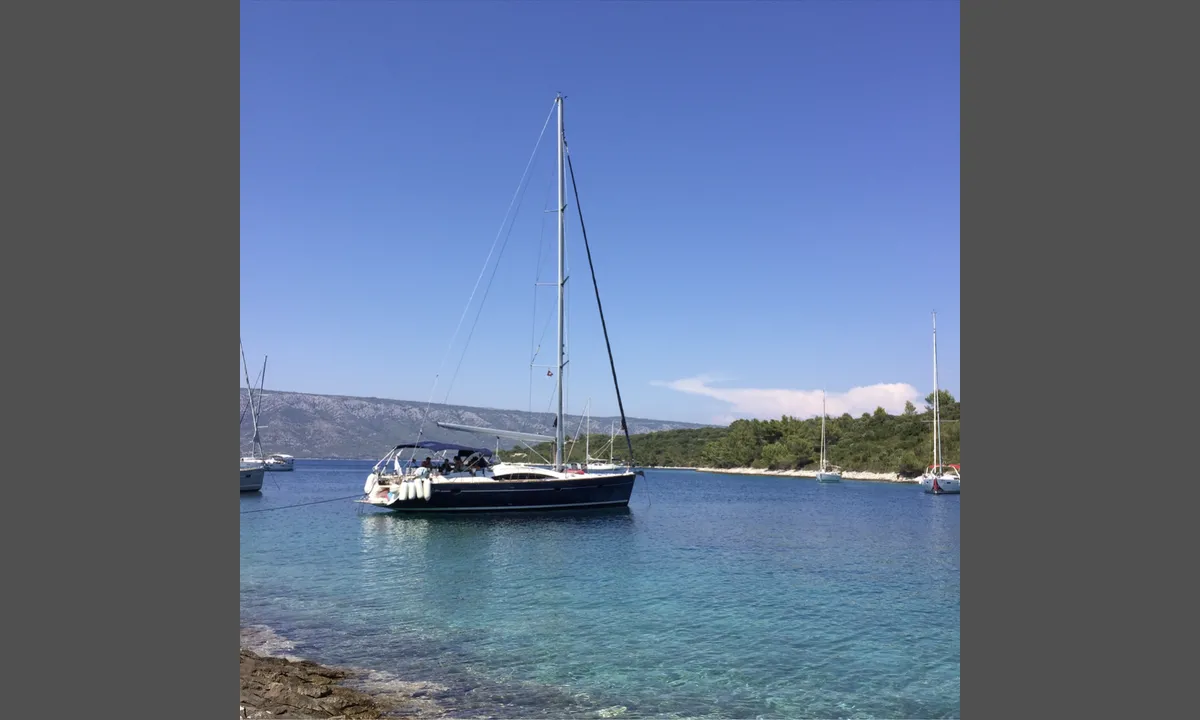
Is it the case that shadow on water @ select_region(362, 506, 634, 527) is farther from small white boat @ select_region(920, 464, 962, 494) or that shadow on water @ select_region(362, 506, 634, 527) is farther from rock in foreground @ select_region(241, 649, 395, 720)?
small white boat @ select_region(920, 464, 962, 494)

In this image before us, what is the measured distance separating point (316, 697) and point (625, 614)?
6.29 metres

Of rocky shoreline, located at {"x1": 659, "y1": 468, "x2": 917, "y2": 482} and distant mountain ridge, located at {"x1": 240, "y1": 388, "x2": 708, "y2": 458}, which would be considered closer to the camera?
rocky shoreline, located at {"x1": 659, "y1": 468, "x2": 917, "y2": 482}

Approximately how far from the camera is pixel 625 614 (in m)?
12.9

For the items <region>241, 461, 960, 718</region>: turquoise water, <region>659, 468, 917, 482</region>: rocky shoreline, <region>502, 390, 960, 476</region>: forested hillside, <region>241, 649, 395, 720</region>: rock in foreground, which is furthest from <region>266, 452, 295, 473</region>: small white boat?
<region>241, 649, 395, 720</region>: rock in foreground

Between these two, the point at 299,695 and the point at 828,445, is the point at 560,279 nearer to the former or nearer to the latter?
the point at 299,695

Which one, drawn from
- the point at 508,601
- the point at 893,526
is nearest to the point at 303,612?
the point at 508,601

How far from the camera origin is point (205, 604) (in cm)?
321

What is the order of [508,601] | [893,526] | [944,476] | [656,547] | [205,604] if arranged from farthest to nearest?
[944,476], [893,526], [656,547], [508,601], [205,604]

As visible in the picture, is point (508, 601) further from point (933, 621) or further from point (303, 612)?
point (933, 621)

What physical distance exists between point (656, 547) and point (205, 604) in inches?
806

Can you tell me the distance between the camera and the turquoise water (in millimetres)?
8625

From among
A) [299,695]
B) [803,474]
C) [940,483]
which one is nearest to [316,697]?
[299,695]

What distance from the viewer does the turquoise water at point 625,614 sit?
862 centimetres

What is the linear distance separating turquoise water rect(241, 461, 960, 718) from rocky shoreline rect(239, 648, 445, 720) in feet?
1.47
